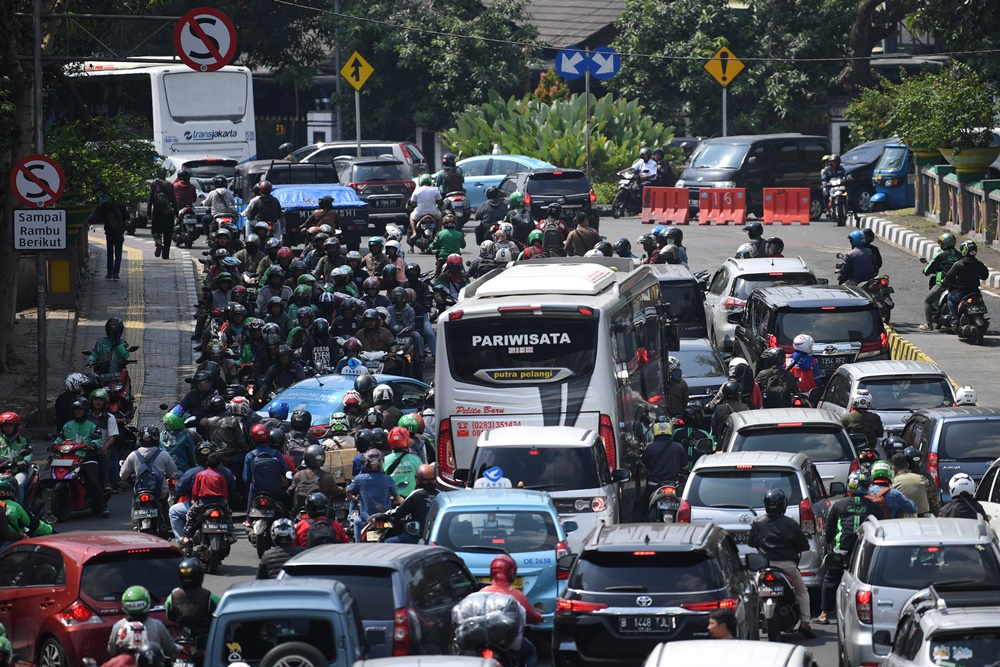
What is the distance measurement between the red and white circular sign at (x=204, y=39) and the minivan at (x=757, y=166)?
2040cm

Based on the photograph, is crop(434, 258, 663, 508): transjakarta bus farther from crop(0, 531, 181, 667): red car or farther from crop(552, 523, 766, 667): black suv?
crop(552, 523, 766, 667): black suv

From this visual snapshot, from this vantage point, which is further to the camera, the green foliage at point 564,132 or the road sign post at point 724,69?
the green foliage at point 564,132

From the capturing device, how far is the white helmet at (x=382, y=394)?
20141 mm

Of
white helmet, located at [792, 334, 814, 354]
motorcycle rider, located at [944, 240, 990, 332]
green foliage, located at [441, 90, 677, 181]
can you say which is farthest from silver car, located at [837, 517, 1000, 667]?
green foliage, located at [441, 90, 677, 181]

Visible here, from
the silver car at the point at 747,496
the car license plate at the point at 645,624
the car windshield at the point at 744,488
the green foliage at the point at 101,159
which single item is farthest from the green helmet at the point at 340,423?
the green foliage at the point at 101,159

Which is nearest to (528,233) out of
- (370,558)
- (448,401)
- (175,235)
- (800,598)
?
(175,235)

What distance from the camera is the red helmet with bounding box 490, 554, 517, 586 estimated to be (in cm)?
1266

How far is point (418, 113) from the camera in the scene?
56969 millimetres

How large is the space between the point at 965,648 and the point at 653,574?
2598mm

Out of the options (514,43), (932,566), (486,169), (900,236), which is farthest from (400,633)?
(514,43)

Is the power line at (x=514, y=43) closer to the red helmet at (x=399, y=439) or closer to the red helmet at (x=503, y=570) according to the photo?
the red helmet at (x=399, y=439)

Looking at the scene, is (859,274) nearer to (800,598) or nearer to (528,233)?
(528,233)

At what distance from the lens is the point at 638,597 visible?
1231 cm

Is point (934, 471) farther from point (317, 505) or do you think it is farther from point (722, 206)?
point (722, 206)
